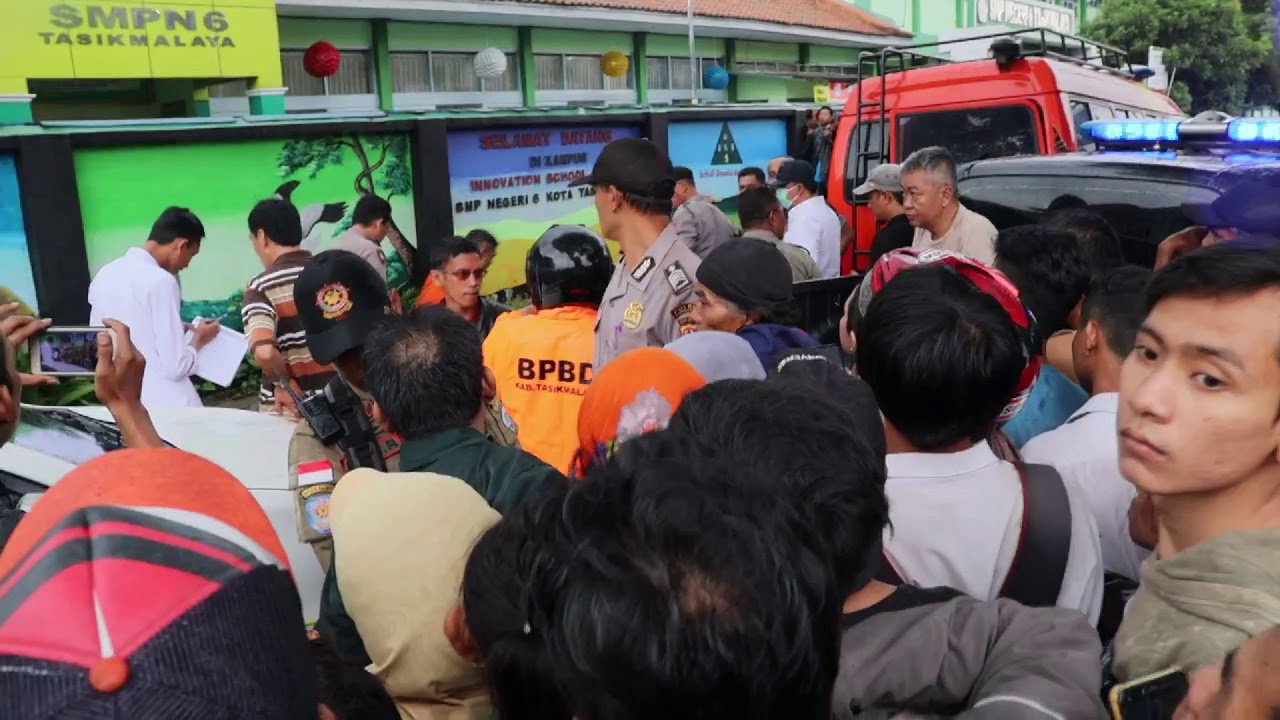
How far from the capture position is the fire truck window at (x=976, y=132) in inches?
275

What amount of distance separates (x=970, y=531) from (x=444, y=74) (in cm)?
1434

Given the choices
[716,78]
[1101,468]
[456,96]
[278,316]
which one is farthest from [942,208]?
[716,78]

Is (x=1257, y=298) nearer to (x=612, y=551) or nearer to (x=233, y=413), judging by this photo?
(x=612, y=551)

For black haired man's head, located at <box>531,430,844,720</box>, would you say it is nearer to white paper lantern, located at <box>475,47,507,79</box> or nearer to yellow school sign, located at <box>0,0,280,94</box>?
yellow school sign, located at <box>0,0,280,94</box>

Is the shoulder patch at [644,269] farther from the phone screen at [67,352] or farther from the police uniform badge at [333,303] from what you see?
the phone screen at [67,352]

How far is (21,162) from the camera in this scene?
21.3 ft

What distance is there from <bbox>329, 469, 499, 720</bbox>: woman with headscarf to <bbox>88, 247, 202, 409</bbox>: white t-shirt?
9.70 feet

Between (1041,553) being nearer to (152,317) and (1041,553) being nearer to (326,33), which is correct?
(152,317)

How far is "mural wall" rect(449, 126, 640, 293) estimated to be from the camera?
949cm

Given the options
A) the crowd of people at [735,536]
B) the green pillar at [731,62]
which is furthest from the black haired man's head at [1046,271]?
the green pillar at [731,62]

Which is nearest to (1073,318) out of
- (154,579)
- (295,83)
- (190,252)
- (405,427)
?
(405,427)

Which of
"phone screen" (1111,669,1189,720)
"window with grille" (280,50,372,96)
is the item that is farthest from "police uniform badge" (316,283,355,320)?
"window with grille" (280,50,372,96)

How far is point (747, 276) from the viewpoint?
2.79 m

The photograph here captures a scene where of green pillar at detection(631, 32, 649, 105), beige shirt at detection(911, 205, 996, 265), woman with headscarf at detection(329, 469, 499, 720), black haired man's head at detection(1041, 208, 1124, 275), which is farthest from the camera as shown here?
green pillar at detection(631, 32, 649, 105)
